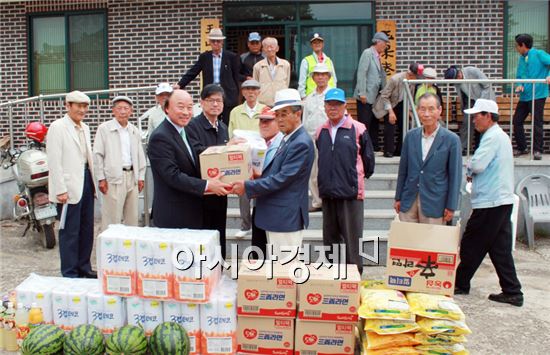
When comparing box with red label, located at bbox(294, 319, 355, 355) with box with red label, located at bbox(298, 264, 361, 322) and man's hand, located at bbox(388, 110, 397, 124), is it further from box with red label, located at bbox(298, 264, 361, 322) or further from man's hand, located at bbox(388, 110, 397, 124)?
man's hand, located at bbox(388, 110, 397, 124)

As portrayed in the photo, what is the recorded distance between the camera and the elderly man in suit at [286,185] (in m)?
4.39

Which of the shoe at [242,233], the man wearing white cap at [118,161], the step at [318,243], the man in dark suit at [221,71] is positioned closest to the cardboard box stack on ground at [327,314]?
the step at [318,243]

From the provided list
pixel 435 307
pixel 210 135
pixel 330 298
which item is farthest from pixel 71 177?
pixel 435 307

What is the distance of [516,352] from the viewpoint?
14.6 ft

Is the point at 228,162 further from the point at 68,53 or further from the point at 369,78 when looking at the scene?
the point at 68,53

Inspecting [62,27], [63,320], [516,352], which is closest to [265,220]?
[63,320]

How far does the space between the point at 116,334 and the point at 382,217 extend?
3.93 meters

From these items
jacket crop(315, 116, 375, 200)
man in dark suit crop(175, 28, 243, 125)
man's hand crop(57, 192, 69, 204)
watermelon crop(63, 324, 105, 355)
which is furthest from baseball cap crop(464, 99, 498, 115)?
man's hand crop(57, 192, 69, 204)

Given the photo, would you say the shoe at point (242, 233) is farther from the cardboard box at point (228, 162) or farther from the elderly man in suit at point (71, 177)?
the cardboard box at point (228, 162)

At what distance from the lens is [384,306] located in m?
3.85

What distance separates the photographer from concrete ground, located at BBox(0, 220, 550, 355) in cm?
461

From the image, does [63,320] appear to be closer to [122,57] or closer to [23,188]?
[23,188]

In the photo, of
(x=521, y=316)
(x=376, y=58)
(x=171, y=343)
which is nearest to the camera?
(x=171, y=343)

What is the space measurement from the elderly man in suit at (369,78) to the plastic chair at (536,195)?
2.27 meters
